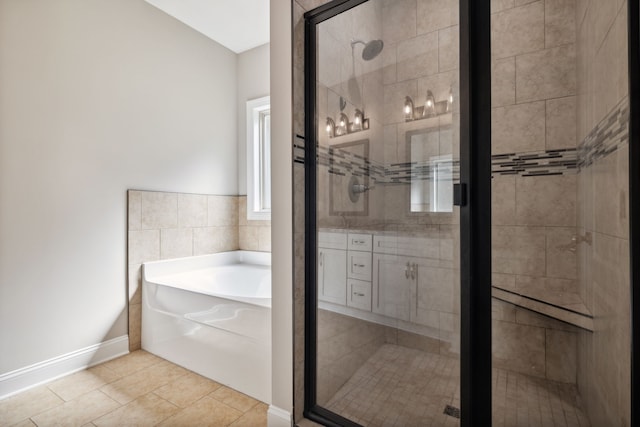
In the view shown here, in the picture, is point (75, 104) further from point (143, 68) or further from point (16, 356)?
point (16, 356)

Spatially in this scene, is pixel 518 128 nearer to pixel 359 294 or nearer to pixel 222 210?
pixel 359 294

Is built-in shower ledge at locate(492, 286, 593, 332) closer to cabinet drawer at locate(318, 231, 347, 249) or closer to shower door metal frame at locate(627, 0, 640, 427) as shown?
shower door metal frame at locate(627, 0, 640, 427)

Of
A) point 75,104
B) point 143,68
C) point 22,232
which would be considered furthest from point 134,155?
point 22,232

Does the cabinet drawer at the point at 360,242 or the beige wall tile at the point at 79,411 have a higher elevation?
the cabinet drawer at the point at 360,242

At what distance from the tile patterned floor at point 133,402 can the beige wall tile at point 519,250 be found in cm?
140

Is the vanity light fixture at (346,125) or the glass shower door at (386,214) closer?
the glass shower door at (386,214)

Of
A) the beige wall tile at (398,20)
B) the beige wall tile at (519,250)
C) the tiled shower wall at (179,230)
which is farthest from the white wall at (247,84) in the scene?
the beige wall tile at (519,250)

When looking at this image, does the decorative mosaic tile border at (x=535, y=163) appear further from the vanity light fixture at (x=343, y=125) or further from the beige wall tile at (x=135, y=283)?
the beige wall tile at (x=135, y=283)

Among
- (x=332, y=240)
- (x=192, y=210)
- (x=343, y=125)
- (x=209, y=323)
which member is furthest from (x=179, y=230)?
(x=343, y=125)

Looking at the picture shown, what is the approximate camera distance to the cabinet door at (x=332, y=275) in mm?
1497

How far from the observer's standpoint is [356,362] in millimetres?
1442

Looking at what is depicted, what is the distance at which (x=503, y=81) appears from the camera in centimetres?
110

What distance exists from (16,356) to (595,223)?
2.93m

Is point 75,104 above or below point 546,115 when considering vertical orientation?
above
